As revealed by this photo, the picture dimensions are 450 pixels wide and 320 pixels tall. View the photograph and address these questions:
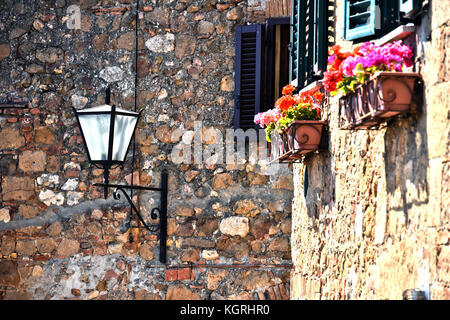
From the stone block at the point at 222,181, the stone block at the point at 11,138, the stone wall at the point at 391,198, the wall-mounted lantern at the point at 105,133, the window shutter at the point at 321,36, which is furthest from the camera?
the stone block at the point at 11,138

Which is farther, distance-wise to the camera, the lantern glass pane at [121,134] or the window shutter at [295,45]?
the lantern glass pane at [121,134]

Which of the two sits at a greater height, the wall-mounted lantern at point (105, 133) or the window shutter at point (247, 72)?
the window shutter at point (247, 72)

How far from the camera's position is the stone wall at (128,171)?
24.5 feet

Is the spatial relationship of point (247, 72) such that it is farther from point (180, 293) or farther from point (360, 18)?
point (360, 18)

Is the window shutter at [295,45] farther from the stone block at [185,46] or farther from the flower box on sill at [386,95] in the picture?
the flower box on sill at [386,95]

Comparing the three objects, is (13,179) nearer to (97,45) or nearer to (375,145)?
(97,45)

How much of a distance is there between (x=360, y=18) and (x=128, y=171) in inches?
150

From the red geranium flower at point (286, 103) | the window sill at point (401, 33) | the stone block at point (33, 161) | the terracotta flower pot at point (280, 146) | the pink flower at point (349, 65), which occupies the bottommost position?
the stone block at point (33, 161)

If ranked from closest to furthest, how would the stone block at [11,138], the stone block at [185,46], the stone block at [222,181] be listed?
the stone block at [222,181]
the stone block at [185,46]
the stone block at [11,138]

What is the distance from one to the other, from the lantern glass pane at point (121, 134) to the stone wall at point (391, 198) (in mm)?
1514

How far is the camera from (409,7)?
3.68 m

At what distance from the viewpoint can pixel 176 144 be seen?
762 centimetres

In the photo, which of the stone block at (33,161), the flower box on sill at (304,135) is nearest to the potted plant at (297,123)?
the flower box on sill at (304,135)

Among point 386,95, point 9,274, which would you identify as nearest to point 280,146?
point 386,95
